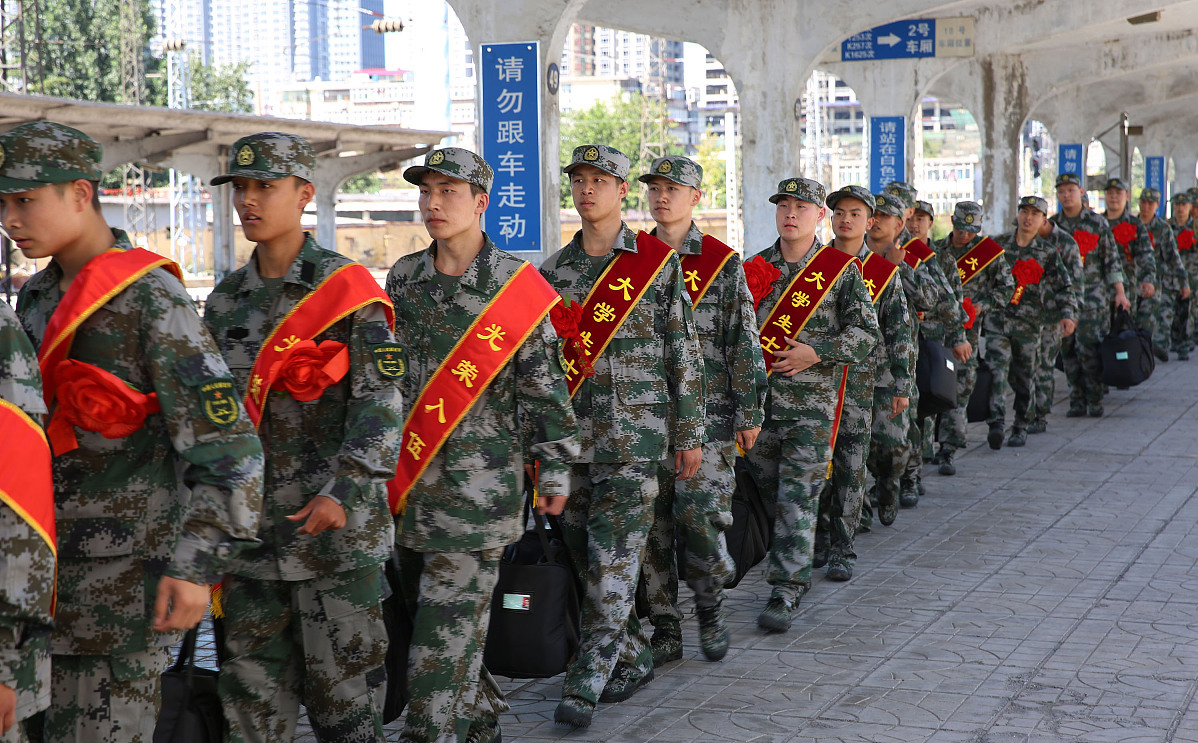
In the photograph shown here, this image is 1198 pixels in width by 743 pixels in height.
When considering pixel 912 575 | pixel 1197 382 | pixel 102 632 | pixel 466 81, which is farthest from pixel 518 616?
pixel 466 81

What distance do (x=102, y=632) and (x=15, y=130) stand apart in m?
1.11

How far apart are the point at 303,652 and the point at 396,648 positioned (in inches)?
21.1

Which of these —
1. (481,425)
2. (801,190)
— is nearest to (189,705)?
(481,425)

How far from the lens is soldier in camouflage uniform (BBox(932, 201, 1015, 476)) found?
31.4ft

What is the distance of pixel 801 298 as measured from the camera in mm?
6156

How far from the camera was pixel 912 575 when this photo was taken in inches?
262

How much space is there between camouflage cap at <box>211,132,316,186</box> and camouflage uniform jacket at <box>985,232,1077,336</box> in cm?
806

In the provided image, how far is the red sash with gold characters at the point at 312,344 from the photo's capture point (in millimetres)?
3350

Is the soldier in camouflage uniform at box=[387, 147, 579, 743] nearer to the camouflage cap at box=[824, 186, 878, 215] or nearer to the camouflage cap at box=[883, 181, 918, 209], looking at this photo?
the camouflage cap at box=[824, 186, 878, 215]

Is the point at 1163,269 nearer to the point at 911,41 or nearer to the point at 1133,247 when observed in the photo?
the point at 1133,247

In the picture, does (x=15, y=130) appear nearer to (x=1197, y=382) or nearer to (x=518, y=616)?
(x=518, y=616)

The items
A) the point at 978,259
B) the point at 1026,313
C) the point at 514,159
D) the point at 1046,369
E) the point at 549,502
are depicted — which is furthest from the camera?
the point at 1046,369

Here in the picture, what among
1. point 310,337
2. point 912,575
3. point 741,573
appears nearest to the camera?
point 310,337

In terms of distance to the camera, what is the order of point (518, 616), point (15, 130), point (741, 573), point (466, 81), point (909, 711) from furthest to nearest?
point (466, 81) → point (741, 573) → point (909, 711) → point (518, 616) → point (15, 130)
